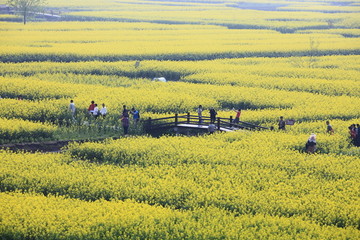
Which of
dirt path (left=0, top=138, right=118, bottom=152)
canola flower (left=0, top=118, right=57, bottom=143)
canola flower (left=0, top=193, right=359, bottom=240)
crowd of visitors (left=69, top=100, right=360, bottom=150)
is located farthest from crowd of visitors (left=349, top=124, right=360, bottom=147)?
canola flower (left=0, top=118, right=57, bottom=143)

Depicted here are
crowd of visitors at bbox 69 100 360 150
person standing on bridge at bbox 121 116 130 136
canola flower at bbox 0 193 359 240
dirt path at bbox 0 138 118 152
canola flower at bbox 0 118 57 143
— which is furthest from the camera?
person standing on bridge at bbox 121 116 130 136

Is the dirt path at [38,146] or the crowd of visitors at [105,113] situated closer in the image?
the dirt path at [38,146]

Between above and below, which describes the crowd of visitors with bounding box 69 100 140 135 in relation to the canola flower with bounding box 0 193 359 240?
above

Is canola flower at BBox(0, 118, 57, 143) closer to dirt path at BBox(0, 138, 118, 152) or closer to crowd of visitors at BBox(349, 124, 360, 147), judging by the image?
dirt path at BBox(0, 138, 118, 152)

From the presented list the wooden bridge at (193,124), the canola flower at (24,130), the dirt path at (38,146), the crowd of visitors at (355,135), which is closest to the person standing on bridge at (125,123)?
the wooden bridge at (193,124)

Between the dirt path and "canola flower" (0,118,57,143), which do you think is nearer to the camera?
the dirt path

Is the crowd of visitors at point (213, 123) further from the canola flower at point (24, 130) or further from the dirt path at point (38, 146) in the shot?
the dirt path at point (38, 146)

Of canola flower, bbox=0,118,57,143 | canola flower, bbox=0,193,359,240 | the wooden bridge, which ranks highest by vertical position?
the wooden bridge

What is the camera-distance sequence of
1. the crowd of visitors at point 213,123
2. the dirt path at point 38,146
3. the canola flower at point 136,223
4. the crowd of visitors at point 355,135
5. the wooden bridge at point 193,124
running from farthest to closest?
the wooden bridge at point 193,124 < the dirt path at point 38,146 < the crowd of visitors at point 355,135 < the crowd of visitors at point 213,123 < the canola flower at point 136,223

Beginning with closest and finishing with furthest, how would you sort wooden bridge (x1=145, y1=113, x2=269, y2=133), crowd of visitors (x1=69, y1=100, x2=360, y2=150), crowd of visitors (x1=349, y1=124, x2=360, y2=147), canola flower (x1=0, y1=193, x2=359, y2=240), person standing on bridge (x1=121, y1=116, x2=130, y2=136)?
canola flower (x1=0, y1=193, x2=359, y2=240) < crowd of visitors (x1=69, y1=100, x2=360, y2=150) < crowd of visitors (x1=349, y1=124, x2=360, y2=147) < person standing on bridge (x1=121, y1=116, x2=130, y2=136) < wooden bridge (x1=145, y1=113, x2=269, y2=133)

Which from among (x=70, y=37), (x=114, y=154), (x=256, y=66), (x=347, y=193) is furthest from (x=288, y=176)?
(x=70, y=37)

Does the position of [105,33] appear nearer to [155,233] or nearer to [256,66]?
[256,66]

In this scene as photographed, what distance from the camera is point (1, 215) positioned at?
22125 millimetres

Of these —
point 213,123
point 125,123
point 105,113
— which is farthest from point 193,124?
point 105,113
